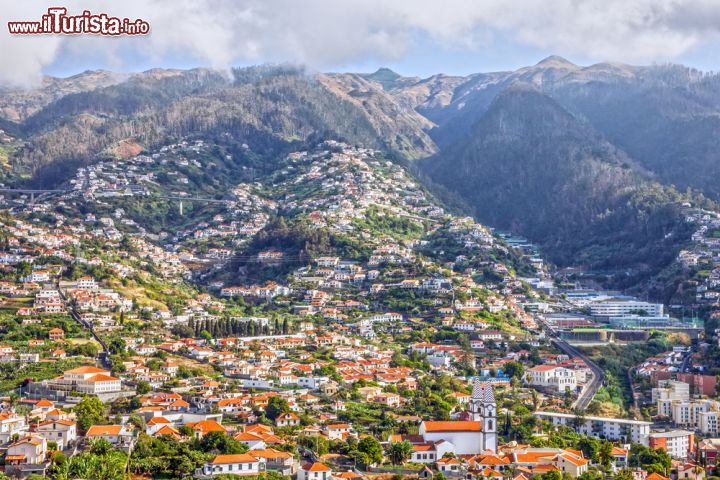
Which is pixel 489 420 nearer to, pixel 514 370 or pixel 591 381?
pixel 514 370

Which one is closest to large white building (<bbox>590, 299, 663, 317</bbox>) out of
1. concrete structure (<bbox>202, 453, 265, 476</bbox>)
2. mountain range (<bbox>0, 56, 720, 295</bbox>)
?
mountain range (<bbox>0, 56, 720, 295</bbox>)

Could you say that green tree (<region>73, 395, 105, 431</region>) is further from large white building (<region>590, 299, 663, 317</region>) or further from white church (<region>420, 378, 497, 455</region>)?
large white building (<region>590, 299, 663, 317</region>)

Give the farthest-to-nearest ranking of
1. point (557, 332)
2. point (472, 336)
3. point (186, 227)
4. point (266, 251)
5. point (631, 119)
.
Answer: point (631, 119), point (186, 227), point (266, 251), point (557, 332), point (472, 336)

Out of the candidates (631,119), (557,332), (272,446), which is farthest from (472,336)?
(631,119)

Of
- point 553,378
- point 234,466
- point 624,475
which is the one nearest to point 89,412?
point 234,466

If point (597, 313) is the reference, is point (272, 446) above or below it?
below

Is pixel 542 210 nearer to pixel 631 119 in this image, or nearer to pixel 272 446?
pixel 631 119

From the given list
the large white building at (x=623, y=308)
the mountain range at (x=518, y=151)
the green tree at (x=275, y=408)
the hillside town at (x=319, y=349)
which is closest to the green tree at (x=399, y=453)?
the hillside town at (x=319, y=349)
